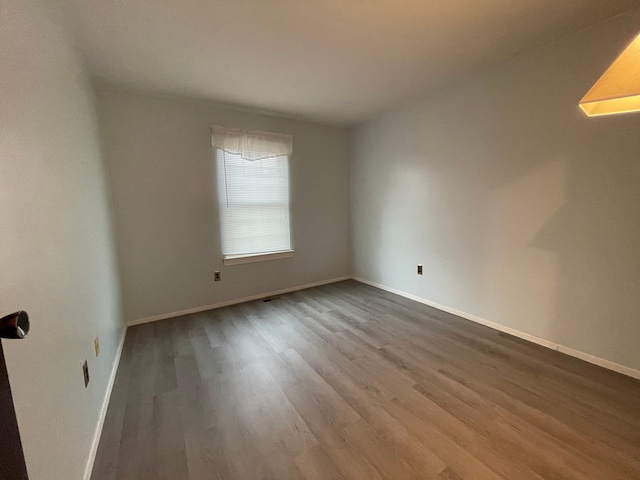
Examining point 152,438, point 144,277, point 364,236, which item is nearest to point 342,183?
point 364,236

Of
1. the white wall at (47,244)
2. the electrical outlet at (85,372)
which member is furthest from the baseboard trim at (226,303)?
the electrical outlet at (85,372)

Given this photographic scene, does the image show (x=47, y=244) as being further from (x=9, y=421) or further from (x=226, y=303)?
(x=226, y=303)

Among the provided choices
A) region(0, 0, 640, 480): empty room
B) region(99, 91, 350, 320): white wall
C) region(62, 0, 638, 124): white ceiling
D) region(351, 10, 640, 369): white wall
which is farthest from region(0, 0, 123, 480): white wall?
region(351, 10, 640, 369): white wall

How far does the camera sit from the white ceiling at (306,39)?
1.66 metres

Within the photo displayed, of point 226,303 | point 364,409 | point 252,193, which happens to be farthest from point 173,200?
point 364,409

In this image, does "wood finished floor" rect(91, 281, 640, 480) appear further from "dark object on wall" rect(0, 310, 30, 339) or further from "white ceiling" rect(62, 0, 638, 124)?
"white ceiling" rect(62, 0, 638, 124)

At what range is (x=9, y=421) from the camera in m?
0.56

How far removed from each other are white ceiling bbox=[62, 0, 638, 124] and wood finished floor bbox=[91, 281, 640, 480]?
236 centimetres

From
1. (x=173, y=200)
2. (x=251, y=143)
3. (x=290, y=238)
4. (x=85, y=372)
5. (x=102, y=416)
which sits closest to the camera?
(x=85, y=372)

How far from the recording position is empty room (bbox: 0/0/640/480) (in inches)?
46.6

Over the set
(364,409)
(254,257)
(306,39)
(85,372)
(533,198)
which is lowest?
(364,409)

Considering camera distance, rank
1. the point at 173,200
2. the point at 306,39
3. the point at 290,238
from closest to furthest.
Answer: the point at 306,39 → the point at 173,200 → the point at 290,238

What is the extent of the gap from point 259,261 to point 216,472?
2.51m

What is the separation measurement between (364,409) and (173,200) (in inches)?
107
